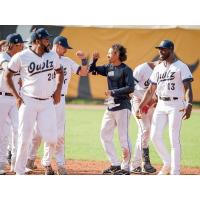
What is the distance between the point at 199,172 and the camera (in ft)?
29.2

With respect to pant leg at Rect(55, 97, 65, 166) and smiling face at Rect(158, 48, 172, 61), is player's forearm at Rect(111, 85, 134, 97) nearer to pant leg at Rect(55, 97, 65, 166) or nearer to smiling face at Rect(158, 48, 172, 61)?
smiling face at Rect(158, 48, 172, 61)

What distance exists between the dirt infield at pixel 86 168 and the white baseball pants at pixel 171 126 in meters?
1.04

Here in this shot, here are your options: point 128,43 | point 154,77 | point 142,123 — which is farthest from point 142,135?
point 128,43

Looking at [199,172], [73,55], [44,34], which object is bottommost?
[199,172]

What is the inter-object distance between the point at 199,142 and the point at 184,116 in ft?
17.2

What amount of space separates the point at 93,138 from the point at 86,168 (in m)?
4.45

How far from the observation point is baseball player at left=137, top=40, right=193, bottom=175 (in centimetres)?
763

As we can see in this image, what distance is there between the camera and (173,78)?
7.71 meters

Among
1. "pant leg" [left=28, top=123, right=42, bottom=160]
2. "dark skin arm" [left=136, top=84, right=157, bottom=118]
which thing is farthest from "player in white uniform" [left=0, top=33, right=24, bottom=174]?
"dark skin arm" [left=136, top=84, right=157, bottom=118]

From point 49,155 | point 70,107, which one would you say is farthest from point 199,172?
point 70,107

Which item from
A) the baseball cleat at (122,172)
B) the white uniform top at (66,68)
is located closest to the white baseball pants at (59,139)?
the white uniform top at (66,68)

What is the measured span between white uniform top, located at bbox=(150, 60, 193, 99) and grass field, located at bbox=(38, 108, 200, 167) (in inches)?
91.0

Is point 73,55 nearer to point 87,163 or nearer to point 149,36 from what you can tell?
point 149,36

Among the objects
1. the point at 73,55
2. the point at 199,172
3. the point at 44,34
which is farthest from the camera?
the point at 73,55
